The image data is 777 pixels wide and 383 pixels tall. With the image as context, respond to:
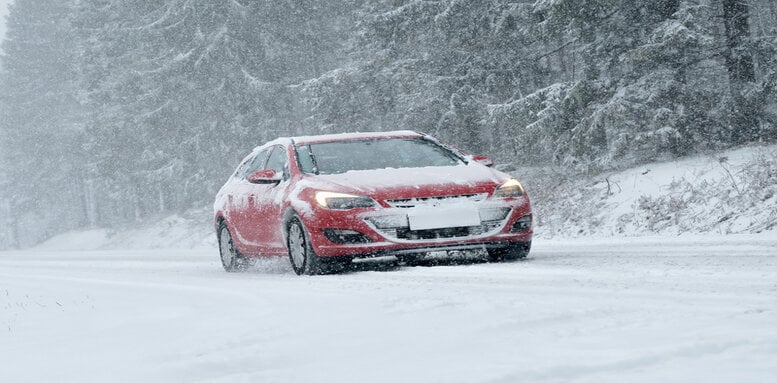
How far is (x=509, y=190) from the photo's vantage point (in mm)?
8484

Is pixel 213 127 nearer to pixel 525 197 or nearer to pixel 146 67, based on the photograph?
pixel 146 67

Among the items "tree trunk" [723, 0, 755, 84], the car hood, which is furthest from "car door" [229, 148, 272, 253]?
"tree trunk" [723, 0, 755, 84]

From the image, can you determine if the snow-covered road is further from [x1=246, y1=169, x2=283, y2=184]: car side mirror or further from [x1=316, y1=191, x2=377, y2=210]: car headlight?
[x1=246, y1=169, x2=283, y2=184]: car side mirror

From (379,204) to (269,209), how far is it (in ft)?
5.61

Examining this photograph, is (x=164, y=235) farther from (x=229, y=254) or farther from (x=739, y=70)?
(x=229, y=254)

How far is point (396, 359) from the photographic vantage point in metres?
3.43

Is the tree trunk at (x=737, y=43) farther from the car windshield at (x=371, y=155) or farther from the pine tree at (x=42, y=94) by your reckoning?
the pine tree at (x=42, y=94)

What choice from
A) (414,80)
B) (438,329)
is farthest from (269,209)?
(414,80)

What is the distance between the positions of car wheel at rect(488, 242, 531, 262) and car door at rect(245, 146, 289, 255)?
6.74 ft

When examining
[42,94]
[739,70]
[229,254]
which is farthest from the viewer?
[42,94]

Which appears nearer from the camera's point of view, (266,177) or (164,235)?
(266,177)

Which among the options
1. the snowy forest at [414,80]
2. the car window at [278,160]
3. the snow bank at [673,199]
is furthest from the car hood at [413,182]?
the snowy forest at [414,80]

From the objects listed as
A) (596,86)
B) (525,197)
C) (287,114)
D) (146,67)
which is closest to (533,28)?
(596,86)

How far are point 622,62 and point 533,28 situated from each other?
1.81 meters
